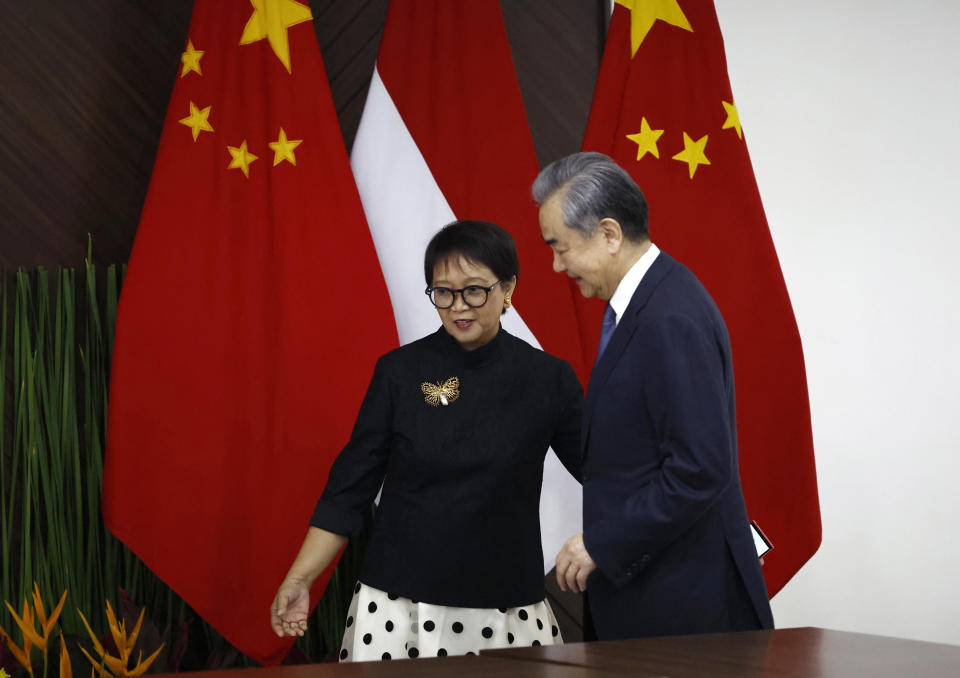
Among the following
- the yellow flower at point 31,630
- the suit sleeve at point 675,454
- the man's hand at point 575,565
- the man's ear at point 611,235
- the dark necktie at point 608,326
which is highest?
the man's ear at point 611,235

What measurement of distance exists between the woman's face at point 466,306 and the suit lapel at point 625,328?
13.0 inches

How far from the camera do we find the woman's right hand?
1650 millimetres

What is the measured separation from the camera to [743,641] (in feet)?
3.97

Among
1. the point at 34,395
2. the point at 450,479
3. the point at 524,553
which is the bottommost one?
the point at 524,553

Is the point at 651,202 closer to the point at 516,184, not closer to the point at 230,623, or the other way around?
the point at 516,184

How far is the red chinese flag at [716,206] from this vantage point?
2.42 meters

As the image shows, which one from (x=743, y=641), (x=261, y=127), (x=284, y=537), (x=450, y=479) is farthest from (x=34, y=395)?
(x=743, y=641)

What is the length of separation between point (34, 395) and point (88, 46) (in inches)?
36.0

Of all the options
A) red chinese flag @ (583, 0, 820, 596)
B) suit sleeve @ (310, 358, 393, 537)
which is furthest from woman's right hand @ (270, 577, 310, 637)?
red chinese flag @ (583, 0, 820, 596)

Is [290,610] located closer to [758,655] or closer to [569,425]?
[569,425]

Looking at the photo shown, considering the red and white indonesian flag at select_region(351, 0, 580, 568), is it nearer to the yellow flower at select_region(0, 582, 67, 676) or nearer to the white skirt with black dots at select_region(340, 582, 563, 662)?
the white skirt with black dots at select_region(340, 582, 563, 662)

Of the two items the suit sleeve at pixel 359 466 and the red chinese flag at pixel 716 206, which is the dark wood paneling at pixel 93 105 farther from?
the suit sleeve at pixel 359 466

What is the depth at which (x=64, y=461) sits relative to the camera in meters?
2.28

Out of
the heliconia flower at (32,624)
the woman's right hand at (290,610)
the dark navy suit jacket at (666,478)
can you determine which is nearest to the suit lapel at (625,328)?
the dark navy suit jacket at (666,478)
